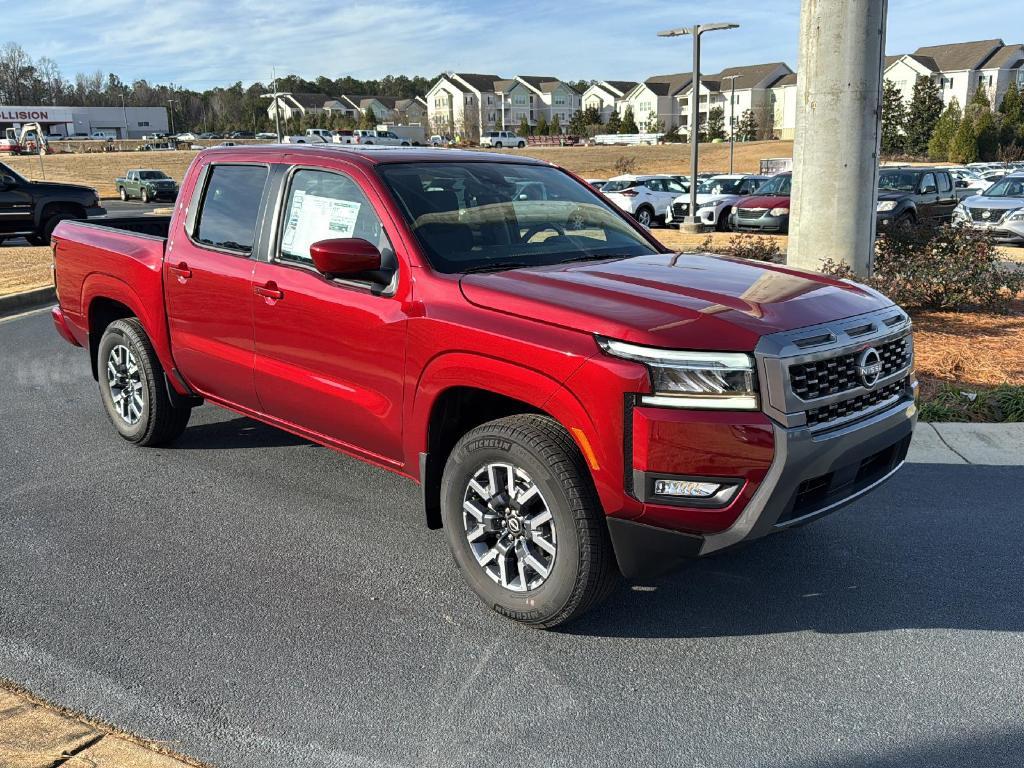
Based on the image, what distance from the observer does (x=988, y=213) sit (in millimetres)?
19984

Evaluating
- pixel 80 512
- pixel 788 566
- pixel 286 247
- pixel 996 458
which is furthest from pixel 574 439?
pixel 996 458

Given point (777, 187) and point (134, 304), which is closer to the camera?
point (134, 304)

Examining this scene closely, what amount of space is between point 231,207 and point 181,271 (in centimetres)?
50

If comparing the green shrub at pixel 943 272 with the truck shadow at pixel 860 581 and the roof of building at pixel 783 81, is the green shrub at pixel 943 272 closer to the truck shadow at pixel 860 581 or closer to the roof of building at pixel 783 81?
the truck shadow at pixel 860 581

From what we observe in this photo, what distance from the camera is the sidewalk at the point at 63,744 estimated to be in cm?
288

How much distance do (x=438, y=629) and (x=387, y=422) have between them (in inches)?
38.2

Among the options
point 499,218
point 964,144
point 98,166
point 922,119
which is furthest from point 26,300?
point 922,119

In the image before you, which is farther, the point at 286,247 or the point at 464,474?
the point at 286,247

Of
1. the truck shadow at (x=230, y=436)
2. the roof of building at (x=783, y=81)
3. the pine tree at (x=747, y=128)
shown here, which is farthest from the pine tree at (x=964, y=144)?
the truck shadow at (x=230, y=436)

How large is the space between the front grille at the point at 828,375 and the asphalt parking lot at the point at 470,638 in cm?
101

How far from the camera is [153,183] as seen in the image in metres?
41.5

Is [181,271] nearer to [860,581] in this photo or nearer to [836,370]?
[836,370]

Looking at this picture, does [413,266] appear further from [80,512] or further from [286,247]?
[80,512]

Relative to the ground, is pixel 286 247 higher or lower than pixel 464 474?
higher
